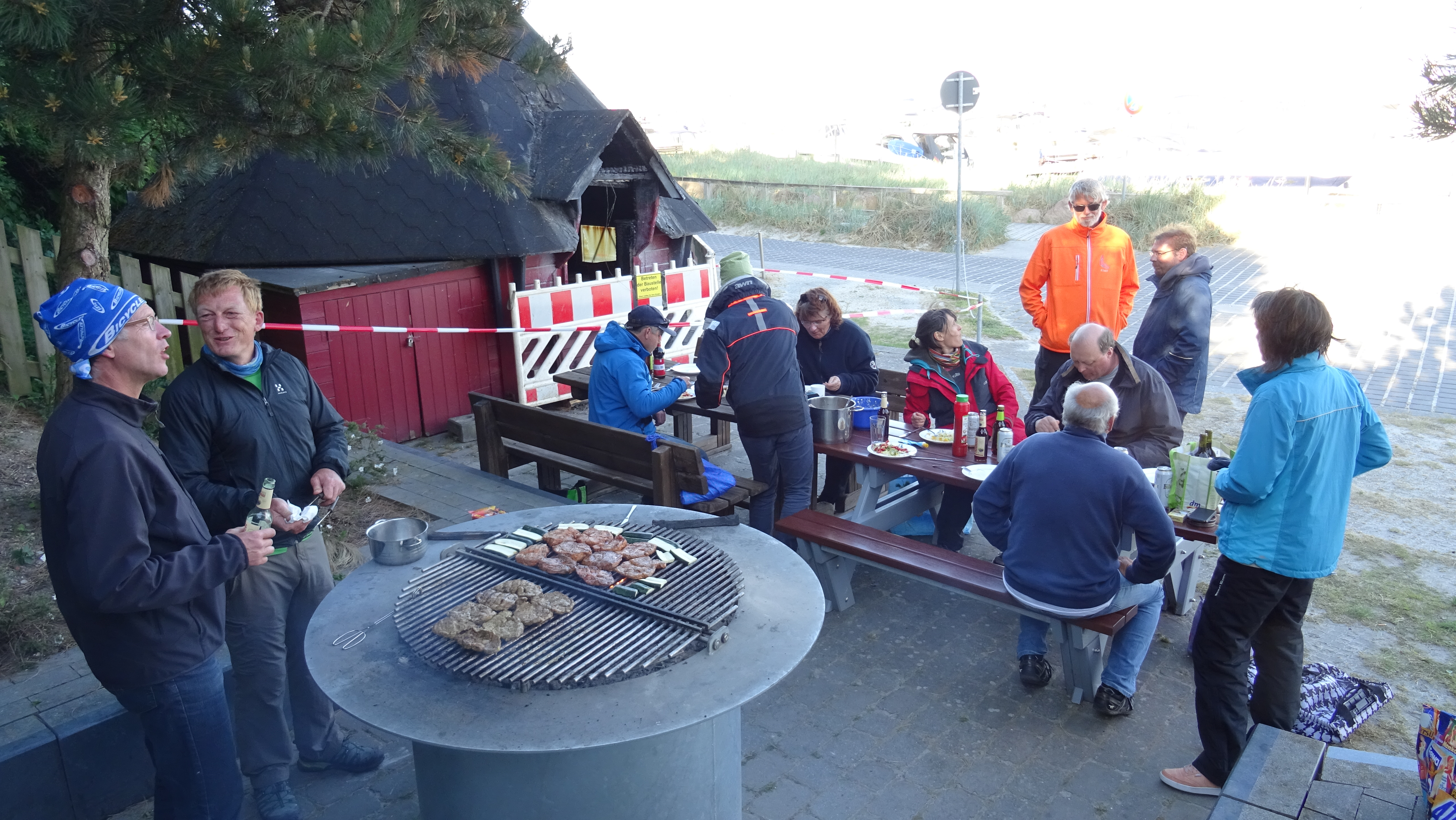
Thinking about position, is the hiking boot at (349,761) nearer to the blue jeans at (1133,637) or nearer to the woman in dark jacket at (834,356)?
the blue jeans at (1133,637)

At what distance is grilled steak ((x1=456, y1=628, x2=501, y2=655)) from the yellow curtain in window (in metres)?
8.22

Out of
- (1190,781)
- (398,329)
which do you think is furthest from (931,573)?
(398,329)

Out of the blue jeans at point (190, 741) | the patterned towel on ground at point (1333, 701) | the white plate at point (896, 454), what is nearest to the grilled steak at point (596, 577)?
the blue jeans at point (190, 741)

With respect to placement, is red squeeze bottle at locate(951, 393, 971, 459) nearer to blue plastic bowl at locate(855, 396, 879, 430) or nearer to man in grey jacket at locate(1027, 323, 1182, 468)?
man in grey jacket at locate(1027, 323, 1182, 468)

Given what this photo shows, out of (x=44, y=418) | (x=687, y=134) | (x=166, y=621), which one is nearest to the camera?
(x=166, y=621)

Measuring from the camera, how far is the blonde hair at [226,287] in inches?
128

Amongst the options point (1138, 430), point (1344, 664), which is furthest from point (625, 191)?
point (1344, 664)

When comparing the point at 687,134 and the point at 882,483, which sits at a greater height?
the point at 687,134

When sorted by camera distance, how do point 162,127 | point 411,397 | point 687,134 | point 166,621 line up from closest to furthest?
point 166,621
point 162,127
point 411,397
point 687,134

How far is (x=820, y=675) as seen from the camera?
470 centimetres

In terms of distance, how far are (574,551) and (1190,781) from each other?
263cm

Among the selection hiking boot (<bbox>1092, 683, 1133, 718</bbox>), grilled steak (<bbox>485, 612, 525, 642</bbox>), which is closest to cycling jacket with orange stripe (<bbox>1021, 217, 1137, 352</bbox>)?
hiking boot (<bbox>1092, 683, 1133, 718</bbox>)

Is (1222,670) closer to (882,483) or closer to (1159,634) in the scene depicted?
(1159,634)

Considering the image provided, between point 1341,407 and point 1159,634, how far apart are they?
200cm
